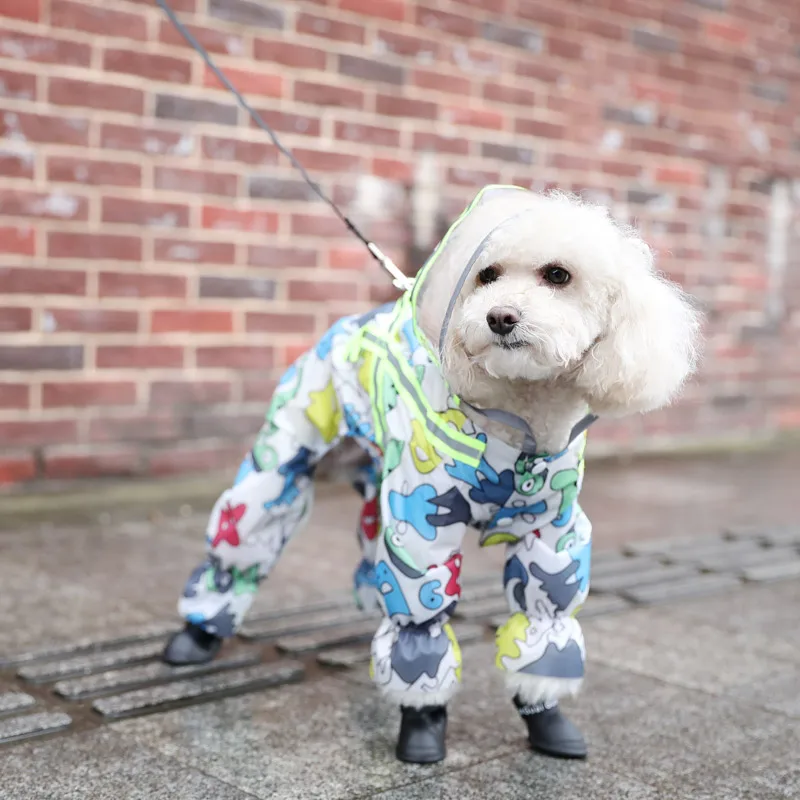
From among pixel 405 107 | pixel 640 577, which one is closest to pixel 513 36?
pixel 405 107

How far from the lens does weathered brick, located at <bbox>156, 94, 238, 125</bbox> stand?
4996 mm

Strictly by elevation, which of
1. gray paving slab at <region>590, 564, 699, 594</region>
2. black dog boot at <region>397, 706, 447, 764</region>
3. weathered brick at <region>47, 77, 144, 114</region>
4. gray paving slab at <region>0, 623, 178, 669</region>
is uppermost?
weathered brick at <region>47, 77, 144, 114</region>

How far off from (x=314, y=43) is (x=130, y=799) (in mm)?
3800

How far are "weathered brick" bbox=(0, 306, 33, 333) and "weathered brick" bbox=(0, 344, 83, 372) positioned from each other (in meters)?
0.07

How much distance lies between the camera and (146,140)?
4969mm

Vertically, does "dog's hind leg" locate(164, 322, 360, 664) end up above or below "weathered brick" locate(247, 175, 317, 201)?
below

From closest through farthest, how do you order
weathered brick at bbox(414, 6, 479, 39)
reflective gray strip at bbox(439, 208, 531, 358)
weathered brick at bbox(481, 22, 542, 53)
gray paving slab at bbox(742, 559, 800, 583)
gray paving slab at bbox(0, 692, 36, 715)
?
reflective gray strip at bbox(439, 208, 531, 358) → gray paving slab at bbox(0, 692, 36, 715) → gray paving slab at bbox(742, 559, 800, 583) → weathered brick at bbox(414, 6, 479, 39) → weathered brick at bbox(481, 22, 542, 53)

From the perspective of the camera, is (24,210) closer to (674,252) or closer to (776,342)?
(674,252)

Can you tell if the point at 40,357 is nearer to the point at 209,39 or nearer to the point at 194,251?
the point at 194,251

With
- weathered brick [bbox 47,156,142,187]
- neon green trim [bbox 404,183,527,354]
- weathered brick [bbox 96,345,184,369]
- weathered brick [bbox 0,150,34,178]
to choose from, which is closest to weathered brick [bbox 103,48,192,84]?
weathered brick [bbox 47,156,142,187]

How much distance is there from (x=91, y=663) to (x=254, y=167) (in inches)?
105

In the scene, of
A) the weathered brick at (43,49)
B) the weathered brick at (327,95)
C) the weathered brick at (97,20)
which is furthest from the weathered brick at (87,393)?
the weathered brick at (327,95)

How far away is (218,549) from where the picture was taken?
3.23 meters

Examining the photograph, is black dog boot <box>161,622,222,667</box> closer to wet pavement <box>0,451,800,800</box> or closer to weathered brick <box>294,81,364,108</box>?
wet pavement <box>0,451,800,800</box>
